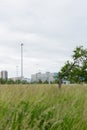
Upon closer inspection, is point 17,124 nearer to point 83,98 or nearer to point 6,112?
point 6,112

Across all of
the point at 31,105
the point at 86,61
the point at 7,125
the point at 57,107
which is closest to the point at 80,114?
the point at 57,107

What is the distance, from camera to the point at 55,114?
399cm

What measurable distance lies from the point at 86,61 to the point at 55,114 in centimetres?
1126

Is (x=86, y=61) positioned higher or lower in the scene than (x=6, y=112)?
higher

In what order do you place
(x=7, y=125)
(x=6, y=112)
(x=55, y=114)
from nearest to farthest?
(x=7, y=125) → (x=6, y=112) → (x=55, y=114)

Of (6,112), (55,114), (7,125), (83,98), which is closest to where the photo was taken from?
(7,125)

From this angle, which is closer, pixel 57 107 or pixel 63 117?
pixel 63 117

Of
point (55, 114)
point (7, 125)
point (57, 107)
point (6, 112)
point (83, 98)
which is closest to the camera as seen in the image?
point (7, 125)

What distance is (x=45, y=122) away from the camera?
138 inches

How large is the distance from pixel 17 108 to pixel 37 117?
0.26 m

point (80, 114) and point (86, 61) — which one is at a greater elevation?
point (86, 61)

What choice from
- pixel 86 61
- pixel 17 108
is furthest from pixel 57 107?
pixel 86 61

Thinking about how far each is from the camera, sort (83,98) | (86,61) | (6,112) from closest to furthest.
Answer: (6,112), (83,98), (86,61)

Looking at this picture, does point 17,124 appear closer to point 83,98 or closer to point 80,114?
point 80,114
